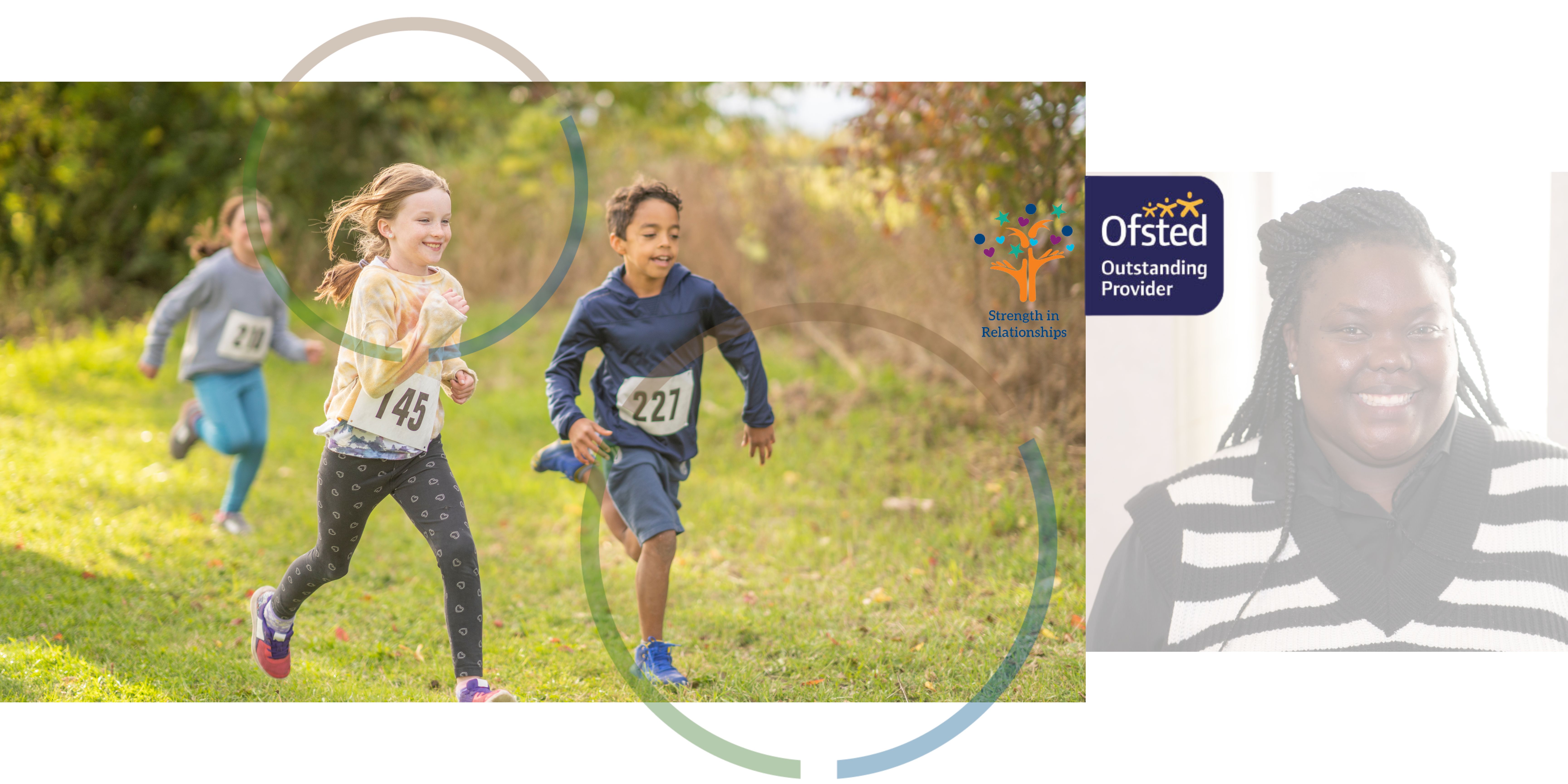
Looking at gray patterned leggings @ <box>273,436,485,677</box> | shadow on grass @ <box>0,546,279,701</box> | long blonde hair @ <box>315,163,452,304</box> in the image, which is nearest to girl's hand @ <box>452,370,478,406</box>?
gray patterned leggings @ <box>273,436,485,677</box>

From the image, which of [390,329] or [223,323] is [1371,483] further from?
[223,323]

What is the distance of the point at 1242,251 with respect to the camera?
4.19 meters

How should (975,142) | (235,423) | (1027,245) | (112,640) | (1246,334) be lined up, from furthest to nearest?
1. (975,142)
2. (235,423)
3. (1027,245)
4. (1246,334)
5. (112,640)

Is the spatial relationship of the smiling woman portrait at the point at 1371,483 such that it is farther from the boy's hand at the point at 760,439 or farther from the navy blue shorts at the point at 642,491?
the navy blue shorts at the point at 642,491

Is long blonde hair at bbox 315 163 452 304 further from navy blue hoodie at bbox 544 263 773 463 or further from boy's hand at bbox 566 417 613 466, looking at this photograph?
boy's hand at bbox 566 417 613 466

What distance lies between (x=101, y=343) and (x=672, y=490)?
6.62 metres

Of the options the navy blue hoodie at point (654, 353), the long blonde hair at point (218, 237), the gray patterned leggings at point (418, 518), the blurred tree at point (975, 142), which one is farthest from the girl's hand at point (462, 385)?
the blurred tree at point (975, 142)

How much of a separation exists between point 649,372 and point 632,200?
0.57 metres

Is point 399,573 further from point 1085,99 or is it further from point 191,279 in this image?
point 1085,99

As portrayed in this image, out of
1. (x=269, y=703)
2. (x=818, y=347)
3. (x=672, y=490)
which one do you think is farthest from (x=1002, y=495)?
(x=269, y=703)

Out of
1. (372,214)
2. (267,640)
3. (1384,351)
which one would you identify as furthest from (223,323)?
(1384,351)

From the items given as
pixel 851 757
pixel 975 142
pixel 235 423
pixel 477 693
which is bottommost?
pixel 851 757

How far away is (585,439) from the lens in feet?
11.0

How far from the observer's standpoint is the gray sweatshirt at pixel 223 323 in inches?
206
